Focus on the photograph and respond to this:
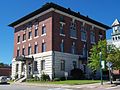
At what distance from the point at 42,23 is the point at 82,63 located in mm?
10343

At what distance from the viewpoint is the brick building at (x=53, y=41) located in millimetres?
40719

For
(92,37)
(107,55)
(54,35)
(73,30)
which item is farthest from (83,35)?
(107,55)

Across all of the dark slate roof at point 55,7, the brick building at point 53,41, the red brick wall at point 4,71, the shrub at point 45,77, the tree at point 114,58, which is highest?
the dark slate roof at point 55,7

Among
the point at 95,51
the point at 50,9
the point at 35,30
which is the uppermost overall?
the point at 50,9

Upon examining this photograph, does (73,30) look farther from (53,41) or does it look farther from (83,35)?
(53,41)

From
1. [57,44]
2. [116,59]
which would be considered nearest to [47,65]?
[57,44]

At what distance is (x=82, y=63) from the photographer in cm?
4541

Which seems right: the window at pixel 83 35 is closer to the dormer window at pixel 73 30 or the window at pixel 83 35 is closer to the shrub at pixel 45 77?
the dormer window at pixel 73 30

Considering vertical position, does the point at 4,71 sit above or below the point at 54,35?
below

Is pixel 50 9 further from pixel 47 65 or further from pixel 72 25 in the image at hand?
pixel 47 65

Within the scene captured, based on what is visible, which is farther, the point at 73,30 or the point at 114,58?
the point at 73,30

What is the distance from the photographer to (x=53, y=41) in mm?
40438

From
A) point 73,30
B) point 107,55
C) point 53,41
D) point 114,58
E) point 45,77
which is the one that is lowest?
point 45,77

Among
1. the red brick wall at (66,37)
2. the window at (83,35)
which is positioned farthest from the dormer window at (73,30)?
the window at (83,35)
